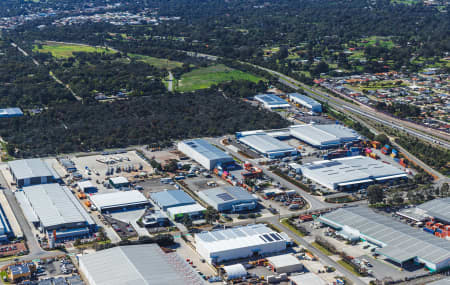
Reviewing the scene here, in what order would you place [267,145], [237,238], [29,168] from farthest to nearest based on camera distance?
[267,145], [29,168], [237,238]

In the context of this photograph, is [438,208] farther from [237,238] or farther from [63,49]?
[63,49]

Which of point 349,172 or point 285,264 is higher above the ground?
point 285,264

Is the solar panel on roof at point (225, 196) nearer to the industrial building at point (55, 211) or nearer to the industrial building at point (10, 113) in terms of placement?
the industrial building at point (55, 211)

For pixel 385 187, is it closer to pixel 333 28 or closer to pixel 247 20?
pixel 333 28

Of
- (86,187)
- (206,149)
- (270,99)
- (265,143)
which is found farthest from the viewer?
(270,99)

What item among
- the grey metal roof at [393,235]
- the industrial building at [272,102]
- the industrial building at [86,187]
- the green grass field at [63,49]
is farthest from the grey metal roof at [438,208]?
the green grass field at [63,49]

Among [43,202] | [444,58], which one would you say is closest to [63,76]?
[43,202]

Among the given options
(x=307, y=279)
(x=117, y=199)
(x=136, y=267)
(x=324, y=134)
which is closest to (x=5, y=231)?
(x=117, y=199)
